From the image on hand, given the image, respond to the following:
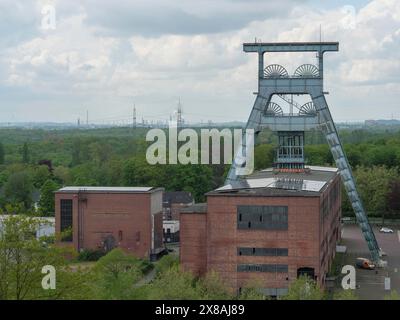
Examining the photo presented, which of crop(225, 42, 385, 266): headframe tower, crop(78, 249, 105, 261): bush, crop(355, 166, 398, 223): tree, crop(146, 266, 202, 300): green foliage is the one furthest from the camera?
crop(355, 166, 398, 223): tree

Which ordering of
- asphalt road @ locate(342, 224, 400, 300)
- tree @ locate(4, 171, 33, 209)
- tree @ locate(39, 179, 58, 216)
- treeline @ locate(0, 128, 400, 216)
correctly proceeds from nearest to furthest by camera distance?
asphalt road @ locate(342, 224, 400, 300) < tree @ locate(39, 179, 58, 216) < treeline @ locate(0, 128, 400, 216) < tree @ locate(4, 171, 33, 209)

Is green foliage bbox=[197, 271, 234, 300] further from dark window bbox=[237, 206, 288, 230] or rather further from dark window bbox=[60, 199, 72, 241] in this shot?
dark window bbox=[60, 199, 72, 241]

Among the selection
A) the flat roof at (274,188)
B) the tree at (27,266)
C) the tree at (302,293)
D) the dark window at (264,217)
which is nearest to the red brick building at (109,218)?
the flat roof at (274,188)

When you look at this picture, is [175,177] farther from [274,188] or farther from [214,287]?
[214,287]

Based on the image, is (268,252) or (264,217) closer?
(268,252)

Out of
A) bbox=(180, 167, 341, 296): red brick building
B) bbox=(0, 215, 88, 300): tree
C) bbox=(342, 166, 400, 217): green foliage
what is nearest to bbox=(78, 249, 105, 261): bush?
bbox=(180, 167, 341, 296): red brick building

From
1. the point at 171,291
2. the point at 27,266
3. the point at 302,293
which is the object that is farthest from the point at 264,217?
the point at 27,266
